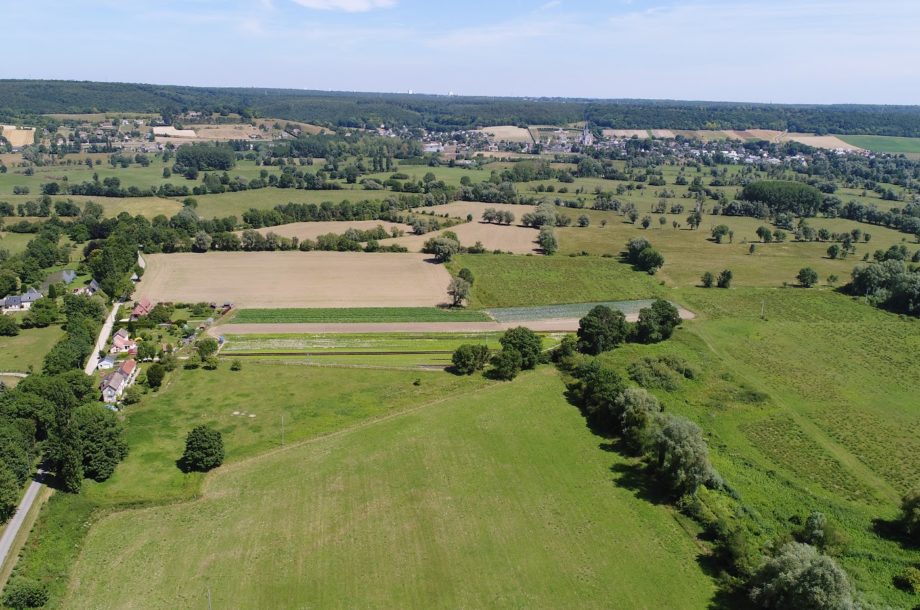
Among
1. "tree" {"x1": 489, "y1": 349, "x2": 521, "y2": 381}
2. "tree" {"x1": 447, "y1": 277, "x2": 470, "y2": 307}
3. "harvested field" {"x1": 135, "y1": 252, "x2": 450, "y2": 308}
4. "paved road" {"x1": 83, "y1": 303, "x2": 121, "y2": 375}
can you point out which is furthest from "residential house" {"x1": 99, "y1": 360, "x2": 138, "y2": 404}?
"tree" {"x1": 447, "y1": 277, "x2": 470, "y2": 307}

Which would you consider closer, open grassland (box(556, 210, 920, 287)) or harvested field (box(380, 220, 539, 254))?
open grassland (box(556, 210, 920, 287))

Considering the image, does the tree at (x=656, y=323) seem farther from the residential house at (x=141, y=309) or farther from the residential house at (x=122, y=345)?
the residential house at (x=141, y=309)

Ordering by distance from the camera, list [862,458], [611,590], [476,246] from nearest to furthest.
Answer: [611,590] < [862,458] < [476,246]

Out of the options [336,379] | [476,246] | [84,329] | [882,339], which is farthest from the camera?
[476,246]

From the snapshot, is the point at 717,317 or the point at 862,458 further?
the point at 717,317

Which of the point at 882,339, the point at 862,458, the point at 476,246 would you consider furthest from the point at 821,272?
the point at 862,458

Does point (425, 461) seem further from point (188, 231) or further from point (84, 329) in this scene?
point (188, 231)

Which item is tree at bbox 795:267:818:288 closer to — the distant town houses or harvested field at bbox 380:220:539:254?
harvested field at bbox 380:220:539:254

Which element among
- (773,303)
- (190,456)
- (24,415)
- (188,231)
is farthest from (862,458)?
(188,231)
